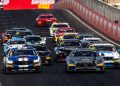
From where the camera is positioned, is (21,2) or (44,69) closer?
(44,69)

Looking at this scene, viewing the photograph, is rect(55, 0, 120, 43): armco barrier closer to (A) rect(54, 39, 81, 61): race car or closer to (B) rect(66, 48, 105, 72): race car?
(A) rect(54, 39, 81, 61): race car

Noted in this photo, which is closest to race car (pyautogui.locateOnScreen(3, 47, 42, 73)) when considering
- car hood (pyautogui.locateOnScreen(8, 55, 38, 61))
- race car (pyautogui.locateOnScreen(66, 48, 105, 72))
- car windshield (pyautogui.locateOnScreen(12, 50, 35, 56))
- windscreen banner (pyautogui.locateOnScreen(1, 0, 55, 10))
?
car hood (pyautogui.locateOnScreen(8, 55, 38, 61))

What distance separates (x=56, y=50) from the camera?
117 feet

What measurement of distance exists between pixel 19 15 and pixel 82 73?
51451mm

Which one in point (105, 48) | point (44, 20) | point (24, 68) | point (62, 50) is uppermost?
point (24, 68)

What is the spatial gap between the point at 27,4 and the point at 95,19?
40.0 m

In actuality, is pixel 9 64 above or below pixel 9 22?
above

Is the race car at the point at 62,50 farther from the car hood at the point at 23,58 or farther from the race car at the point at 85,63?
the car hood at the point at 23,58

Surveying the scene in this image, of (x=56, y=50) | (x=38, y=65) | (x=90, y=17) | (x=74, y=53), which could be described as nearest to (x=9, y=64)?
(x=38, y=65)

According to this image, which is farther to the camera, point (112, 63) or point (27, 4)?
point (27, 4)

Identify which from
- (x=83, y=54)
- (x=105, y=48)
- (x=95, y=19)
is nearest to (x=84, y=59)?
(x=83, y=54)

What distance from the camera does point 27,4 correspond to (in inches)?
4067

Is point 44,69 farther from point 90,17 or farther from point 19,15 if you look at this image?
point 19,15

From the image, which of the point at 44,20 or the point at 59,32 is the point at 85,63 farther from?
the point at 44,20
